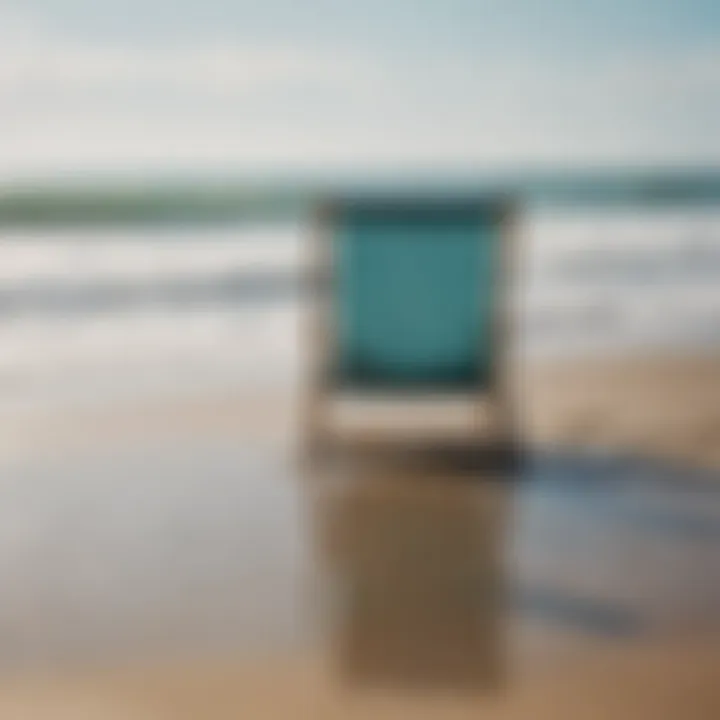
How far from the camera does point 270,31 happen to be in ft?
13.5

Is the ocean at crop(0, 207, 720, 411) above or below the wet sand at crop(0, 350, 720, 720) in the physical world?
above

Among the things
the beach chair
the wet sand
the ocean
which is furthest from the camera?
the ocean

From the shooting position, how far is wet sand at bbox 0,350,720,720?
1587 mm

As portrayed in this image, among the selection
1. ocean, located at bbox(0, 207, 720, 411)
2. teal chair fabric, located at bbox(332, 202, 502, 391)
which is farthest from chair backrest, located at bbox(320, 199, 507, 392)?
ocean, located at bbox(0, 207, 720, 411)

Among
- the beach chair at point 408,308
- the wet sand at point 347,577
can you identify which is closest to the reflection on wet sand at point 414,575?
the wet sand at point 347,577

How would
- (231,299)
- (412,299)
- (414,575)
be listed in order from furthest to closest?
(231,299), (412,299), (414,575)

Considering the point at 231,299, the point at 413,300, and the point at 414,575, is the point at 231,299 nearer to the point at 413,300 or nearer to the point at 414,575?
the point at 413,300

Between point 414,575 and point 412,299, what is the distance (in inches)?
28.5

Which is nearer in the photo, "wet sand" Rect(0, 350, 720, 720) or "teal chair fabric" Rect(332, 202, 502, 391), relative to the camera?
"wet sand" Rect(0, 350, 720, 720)

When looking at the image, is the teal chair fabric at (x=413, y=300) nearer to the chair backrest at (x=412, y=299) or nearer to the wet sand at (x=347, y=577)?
the chair backrest at (x=412, y=299)

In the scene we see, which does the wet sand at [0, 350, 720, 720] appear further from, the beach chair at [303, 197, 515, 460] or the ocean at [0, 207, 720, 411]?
the ocean at [0, 207, 720, 411]

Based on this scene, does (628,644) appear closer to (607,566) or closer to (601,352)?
(607,566)

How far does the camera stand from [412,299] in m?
2.54

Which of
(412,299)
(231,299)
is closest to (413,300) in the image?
(412,299)
